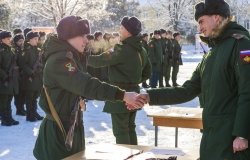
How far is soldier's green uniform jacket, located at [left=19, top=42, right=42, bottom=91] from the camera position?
10.1m

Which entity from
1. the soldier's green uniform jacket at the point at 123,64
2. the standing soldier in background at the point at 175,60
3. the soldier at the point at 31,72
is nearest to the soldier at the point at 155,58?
the standing soldier in background at the point at 175,60

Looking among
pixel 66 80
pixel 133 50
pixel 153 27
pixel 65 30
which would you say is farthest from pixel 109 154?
pixel 153 27

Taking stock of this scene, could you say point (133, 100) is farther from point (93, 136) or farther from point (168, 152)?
point (93, 136)

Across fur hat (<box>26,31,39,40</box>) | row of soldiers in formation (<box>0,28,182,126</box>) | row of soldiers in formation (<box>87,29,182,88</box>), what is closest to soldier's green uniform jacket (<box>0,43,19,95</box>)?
row of soldiers in formation (<box>0,28,182,126</box>)

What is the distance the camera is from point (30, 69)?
1014 cm

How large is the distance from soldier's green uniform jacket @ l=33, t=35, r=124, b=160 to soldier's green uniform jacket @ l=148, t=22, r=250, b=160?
0.79 meters

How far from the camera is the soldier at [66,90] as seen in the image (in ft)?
12.6

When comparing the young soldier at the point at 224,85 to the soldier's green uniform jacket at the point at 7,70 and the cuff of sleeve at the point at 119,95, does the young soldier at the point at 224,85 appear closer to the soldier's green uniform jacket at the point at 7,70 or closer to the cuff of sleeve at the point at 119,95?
the cuff of sleeve at the point at 119,95

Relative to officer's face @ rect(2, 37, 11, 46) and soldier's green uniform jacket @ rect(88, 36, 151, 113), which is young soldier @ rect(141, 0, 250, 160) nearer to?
soldier's green uniform jacket @ rect(88, 36, 151, 113)

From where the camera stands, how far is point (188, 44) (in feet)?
164

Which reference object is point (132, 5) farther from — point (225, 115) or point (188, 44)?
point (225, 115)

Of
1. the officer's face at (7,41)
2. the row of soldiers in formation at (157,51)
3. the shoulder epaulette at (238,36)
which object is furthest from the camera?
the row of soldiers in formation at (157,51)

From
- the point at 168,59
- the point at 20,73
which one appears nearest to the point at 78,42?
the point at 20,73

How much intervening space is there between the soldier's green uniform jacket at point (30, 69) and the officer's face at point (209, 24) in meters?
6.96
